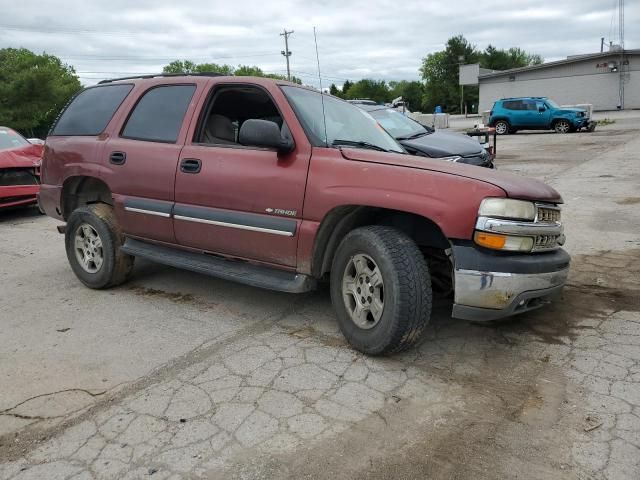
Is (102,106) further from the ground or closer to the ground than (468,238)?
further from the ground

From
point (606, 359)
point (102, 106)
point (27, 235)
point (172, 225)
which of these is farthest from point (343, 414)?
point (27, 235)

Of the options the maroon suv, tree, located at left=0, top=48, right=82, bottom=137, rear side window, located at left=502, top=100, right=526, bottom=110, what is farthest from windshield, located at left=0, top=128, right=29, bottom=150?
tree, located at left=0, top=48, right=82, bottom=137

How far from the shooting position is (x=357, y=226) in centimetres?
401

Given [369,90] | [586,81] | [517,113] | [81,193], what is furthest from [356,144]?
[369,90]

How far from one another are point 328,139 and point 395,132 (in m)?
5.50

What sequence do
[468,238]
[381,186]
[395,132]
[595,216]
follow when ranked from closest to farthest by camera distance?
[468,238] < [381,186] < [595,216] < [395,132]

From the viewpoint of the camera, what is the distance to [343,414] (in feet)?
9.99

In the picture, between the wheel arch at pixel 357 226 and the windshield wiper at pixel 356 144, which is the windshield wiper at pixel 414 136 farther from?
the wheel arch at pixel 357 226

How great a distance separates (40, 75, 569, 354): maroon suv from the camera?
338 centimetres

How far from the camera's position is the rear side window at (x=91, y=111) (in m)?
5.27

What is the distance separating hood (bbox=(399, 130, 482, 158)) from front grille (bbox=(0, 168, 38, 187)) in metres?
6.04

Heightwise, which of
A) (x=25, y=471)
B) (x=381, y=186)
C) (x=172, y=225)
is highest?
(x=381, y=186)

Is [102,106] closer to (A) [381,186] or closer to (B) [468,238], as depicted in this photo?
(A) [381,186]

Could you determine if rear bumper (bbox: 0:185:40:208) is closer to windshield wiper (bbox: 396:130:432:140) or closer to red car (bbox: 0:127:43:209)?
red car (bbox: 0:127:43:209)
